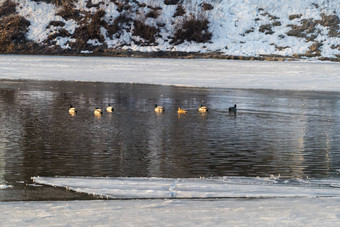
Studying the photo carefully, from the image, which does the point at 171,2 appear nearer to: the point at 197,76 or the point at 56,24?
the point at 56,24

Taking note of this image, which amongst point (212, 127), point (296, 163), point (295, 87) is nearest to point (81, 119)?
point (212, 127)

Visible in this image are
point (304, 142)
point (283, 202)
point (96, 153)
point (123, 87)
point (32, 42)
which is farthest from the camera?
point (32, 42)

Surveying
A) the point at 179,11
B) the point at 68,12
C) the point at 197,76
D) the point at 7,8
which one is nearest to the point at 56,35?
the point at 68,12

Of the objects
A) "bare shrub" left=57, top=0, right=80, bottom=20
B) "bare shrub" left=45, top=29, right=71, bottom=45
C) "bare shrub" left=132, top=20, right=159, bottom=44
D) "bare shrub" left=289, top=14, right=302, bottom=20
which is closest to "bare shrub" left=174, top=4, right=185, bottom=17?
"bare shrub" left=132, top=20, right=159, bottom=44

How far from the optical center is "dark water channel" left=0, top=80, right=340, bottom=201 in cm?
1361

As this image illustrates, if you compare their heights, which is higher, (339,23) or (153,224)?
(339,23)

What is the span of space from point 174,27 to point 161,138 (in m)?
75.2

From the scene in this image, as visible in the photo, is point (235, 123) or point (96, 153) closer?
point (96, 153)

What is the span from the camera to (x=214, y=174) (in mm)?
13289

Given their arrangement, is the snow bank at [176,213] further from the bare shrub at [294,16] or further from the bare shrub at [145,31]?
the bare shrub at [294,16]

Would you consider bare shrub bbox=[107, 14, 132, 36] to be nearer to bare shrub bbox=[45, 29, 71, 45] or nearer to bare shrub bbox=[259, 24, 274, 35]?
bare shrub bbox=[45, 29, 71, 45]

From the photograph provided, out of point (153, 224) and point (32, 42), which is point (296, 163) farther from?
point (32, 42)

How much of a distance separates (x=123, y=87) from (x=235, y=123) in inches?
628

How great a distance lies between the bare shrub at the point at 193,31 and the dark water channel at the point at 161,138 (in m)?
57.8
